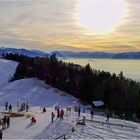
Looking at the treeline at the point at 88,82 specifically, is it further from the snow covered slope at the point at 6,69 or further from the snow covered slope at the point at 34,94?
the snow covered slope at the point at 6,69

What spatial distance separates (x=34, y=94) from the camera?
3078 inches

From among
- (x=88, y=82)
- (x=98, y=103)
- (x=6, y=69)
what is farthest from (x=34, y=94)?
(x=6, y=69)

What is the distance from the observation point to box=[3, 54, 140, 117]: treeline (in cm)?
6525

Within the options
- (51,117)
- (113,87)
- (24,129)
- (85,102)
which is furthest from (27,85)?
(24,129)

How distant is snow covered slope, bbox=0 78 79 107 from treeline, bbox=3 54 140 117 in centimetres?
186

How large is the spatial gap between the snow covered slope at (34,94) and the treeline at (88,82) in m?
1.86

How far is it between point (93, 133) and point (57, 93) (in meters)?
37.4

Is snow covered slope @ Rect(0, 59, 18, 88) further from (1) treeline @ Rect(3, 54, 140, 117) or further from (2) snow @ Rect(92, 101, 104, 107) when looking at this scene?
(2) snow @ Rect(92, 101, 104, 107)

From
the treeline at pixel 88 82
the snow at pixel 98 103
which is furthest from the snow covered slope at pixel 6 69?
the snow at pixel 98 103

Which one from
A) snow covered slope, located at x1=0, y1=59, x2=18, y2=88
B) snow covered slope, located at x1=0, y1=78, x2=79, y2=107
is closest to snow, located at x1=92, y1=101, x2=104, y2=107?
snow covered slope, located at x1=0, y1=78, x2=79, y2=107

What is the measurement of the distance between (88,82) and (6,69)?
48451mm

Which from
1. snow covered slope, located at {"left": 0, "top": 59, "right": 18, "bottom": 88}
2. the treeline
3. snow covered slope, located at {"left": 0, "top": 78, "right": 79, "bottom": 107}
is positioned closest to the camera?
the treeline

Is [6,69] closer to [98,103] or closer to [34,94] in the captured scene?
[34,94]

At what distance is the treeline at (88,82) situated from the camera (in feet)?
214
